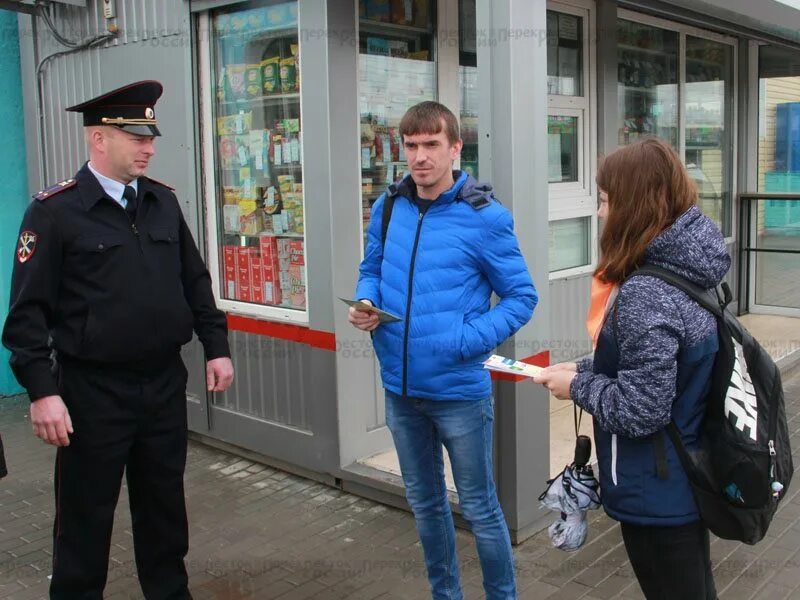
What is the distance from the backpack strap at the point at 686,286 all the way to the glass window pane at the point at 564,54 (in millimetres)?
4440

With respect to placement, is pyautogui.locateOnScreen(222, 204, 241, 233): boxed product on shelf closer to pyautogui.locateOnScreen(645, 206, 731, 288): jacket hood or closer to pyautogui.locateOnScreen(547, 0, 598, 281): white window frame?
pyautogui.locateOnScreen(547, 0, 598, 281): white window frame

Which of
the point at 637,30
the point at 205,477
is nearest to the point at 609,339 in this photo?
the point at 205,477

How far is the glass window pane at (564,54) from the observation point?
21.2 ft

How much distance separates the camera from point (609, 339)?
2.35 metres

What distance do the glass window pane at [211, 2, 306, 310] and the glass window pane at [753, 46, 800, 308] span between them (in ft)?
19.4

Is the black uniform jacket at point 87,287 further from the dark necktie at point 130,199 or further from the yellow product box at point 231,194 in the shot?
the yellow product box at point 231,194

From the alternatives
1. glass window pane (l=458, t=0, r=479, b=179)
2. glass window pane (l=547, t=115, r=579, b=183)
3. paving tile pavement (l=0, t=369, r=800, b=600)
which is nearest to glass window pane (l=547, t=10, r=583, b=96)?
glass window pane (l=547, t=115, r=579, b=183)

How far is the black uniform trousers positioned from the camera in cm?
315

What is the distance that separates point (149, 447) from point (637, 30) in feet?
19.0

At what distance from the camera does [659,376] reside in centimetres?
220

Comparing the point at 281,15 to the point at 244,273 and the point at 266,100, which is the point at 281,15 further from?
the point at 244,273

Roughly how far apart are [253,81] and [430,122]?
2437 mm

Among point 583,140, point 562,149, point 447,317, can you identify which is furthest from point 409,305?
point 583,140

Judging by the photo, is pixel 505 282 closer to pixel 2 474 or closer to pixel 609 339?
pixel 609 339
